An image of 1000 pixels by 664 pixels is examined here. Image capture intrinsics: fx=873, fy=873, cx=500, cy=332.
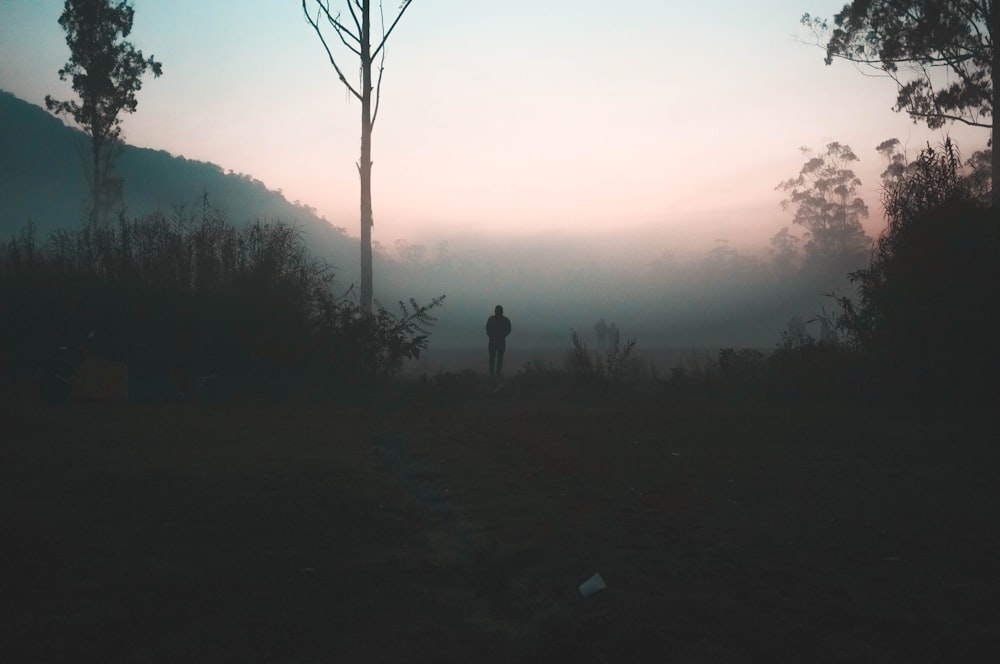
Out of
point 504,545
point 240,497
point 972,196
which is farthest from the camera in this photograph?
point 972,196

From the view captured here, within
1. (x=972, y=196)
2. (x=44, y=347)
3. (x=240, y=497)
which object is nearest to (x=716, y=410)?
(x=972, y=196)

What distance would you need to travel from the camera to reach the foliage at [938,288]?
562 inches

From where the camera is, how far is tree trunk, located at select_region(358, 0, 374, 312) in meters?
22.5

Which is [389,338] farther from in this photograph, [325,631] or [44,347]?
[325,631]

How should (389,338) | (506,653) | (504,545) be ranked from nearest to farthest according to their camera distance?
(506,653) → (504,545) → (389,338)

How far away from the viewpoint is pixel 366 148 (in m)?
22.6

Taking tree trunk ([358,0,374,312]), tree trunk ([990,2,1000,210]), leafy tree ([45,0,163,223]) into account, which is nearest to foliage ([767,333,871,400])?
tree trunk ([990,2,1000,210])

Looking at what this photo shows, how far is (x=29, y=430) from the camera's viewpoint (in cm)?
1122

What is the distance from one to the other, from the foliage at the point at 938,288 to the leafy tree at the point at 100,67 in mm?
36114

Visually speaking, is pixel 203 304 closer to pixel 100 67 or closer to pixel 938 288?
pixel 938 288

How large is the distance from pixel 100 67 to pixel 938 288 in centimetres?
3771

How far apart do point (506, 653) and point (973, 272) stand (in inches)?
522

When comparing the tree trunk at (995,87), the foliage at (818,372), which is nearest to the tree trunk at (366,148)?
the foliage at (818,372)

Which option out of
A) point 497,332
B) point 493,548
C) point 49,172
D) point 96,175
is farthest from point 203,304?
point 49,172
